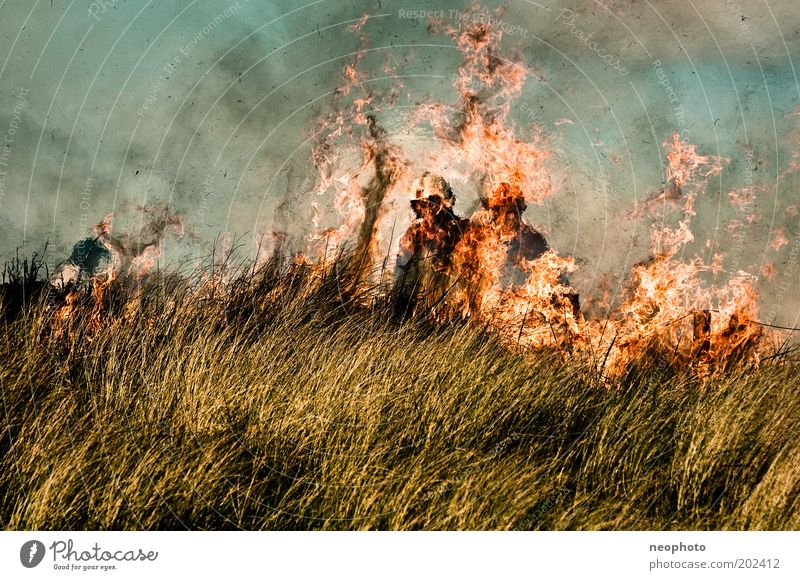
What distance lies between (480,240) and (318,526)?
4.75m

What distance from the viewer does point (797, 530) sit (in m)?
3.31

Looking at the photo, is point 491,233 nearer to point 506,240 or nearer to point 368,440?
point 506,240

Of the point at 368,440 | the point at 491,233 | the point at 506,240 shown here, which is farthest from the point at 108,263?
the point at 506,240

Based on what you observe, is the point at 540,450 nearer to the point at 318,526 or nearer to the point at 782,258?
the point at 318,526
